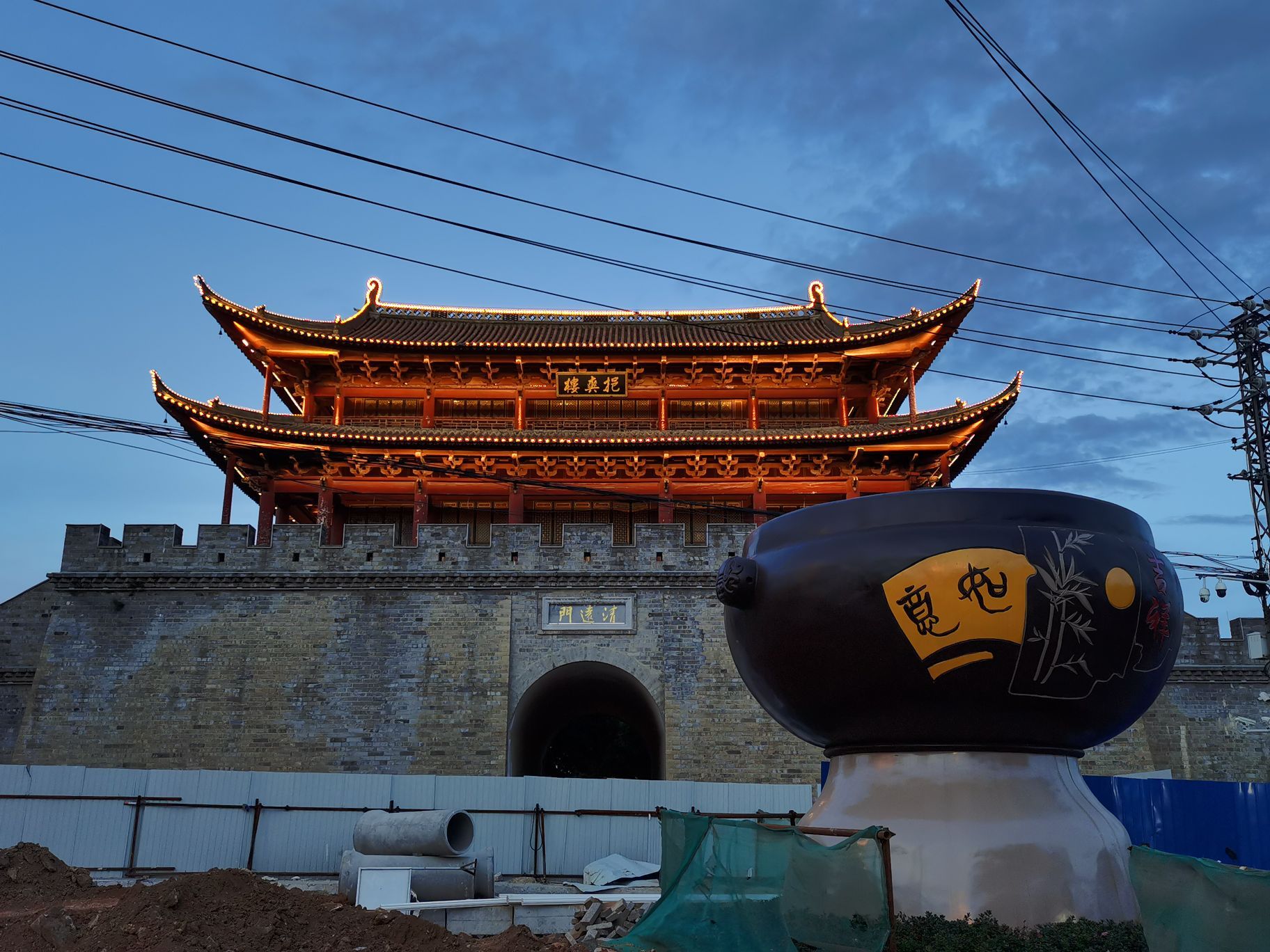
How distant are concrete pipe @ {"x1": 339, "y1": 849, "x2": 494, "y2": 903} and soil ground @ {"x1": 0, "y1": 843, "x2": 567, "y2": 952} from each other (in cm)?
173

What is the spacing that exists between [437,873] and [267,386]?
14.7 metres

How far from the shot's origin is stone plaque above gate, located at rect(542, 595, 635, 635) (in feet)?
60.0

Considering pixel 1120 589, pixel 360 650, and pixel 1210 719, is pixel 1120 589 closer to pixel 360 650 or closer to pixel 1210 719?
pixel 360 650

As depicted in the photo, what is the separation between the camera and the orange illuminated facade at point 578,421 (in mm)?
21594

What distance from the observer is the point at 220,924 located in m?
8.09

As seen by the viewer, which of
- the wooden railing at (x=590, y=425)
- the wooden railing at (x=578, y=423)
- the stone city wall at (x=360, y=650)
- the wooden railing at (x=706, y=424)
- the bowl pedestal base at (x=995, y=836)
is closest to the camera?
the bowl pedestal base at (x=995, y=836)

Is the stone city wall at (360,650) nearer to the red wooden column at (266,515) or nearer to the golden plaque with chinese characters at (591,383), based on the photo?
the red wooden column at (266,515)

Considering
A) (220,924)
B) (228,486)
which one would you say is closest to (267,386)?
(228,486)

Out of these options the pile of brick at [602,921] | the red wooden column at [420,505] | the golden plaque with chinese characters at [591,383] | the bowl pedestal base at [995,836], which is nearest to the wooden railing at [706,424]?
the golden plaque with chinese characters at [591,383]

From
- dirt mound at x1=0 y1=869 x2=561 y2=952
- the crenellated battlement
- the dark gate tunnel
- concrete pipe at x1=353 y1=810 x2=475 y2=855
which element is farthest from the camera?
the crenellated battlement

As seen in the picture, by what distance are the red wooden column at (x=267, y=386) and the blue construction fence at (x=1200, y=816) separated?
1680cm

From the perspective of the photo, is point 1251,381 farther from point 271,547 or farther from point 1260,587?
point 271,547

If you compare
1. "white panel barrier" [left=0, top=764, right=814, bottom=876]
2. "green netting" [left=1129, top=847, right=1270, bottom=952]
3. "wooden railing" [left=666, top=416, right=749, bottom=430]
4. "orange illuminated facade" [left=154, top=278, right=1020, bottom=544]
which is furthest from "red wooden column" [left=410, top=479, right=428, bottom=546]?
"green netting" [left=1129, top=847, right=1270, bottom=952]

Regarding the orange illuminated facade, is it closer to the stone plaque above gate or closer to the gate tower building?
the gate tower building
